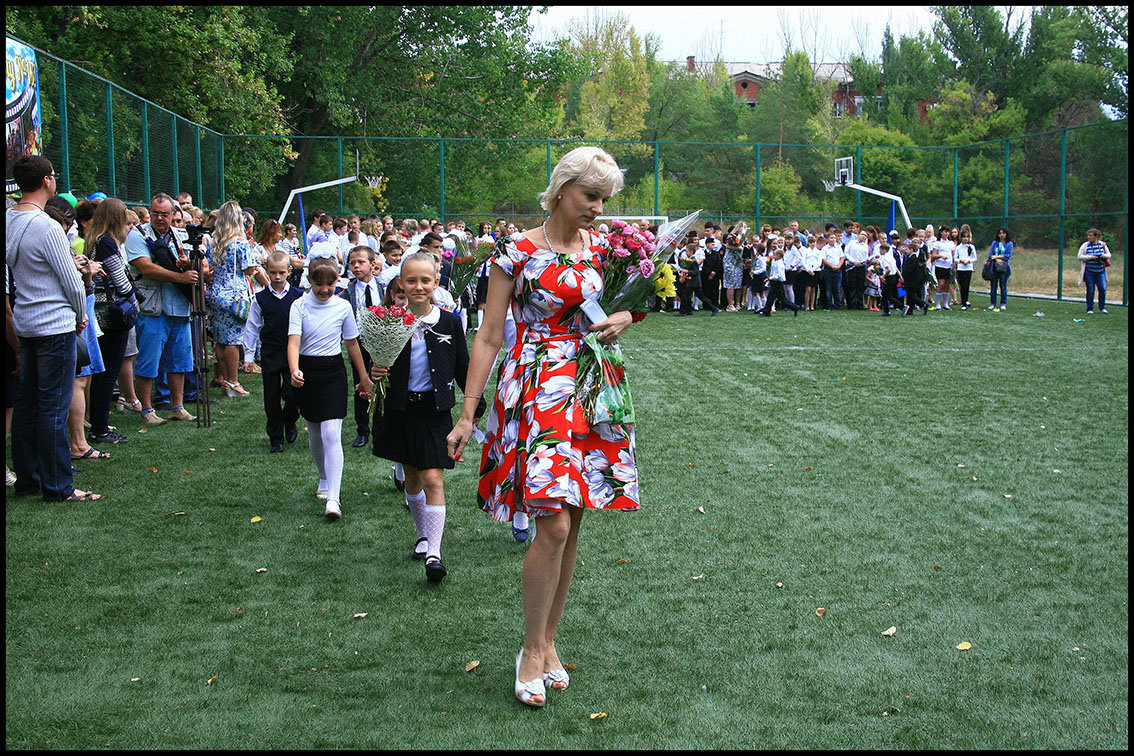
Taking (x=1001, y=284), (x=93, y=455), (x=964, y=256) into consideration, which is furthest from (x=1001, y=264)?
(x=93, y=455)

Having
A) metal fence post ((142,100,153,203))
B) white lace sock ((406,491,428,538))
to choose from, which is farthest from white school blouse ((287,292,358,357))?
metal fence post ((142,100,153,203))

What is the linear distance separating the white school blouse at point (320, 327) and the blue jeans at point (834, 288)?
18.3 m

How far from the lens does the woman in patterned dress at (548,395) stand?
3648mm

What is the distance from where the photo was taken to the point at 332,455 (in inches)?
245

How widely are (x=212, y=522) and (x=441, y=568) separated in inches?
72.8

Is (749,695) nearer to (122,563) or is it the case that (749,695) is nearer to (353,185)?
(122,563)

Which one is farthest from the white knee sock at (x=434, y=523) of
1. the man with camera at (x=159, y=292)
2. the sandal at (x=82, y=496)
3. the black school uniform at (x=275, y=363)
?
the man with camera at (x=159, y=292)

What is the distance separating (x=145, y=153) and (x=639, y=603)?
13.1 metres

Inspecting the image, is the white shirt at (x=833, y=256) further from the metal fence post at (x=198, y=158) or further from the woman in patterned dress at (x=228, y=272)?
the woman in patterned dress at (x=228, y=272)

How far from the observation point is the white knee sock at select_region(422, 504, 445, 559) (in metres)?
5.11

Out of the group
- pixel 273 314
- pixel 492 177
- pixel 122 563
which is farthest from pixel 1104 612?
pixel 492 177

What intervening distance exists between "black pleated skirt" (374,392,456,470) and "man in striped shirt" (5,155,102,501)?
2371mm

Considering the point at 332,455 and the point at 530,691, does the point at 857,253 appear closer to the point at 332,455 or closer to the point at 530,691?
the point at 332,455

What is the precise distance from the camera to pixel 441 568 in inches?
197
